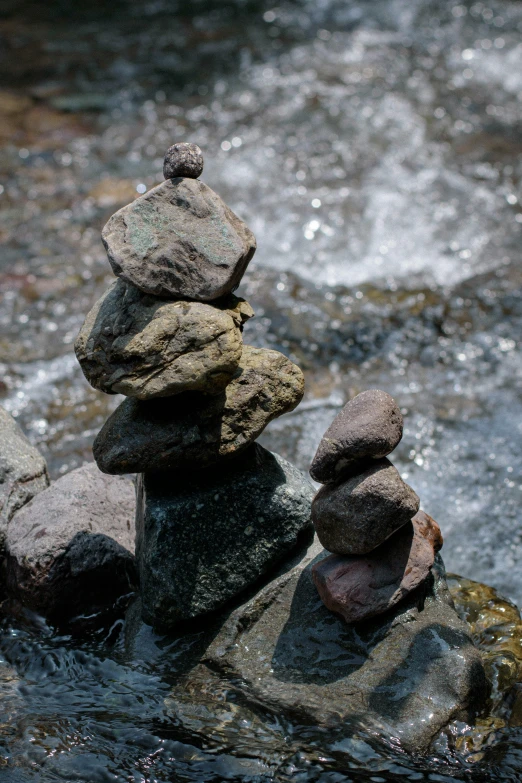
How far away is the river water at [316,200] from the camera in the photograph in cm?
590

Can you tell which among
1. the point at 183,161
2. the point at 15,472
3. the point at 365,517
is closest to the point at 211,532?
the point at 365,517

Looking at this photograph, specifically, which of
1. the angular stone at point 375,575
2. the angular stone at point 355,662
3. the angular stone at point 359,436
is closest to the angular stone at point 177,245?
the angular stone at point 359,436

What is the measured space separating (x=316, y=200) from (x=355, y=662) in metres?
6.27

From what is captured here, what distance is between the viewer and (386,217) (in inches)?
340

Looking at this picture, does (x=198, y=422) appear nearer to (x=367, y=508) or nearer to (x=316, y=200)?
(x=367, y=508)

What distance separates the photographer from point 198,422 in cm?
359

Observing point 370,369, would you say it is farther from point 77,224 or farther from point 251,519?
point 77,224

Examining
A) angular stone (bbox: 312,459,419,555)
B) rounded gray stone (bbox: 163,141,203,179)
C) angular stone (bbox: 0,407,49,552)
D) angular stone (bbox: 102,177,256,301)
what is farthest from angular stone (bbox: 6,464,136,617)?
rounded gray stone (bbox: 163,141,203,179)

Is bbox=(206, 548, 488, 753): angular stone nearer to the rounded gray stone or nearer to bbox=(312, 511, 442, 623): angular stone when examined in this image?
bbox=(312, 511, 442, 623): angular stone

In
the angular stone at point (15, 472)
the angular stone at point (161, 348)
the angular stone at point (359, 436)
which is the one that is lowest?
the angular stone at point (15, 472)

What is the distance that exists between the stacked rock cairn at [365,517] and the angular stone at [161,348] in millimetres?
603

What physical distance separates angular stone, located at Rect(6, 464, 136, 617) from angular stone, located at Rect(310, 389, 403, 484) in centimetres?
128

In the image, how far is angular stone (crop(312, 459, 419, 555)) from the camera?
349 centimetres

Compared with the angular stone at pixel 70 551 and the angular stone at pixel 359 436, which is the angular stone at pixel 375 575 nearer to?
the angular stone at pixel 359 436
